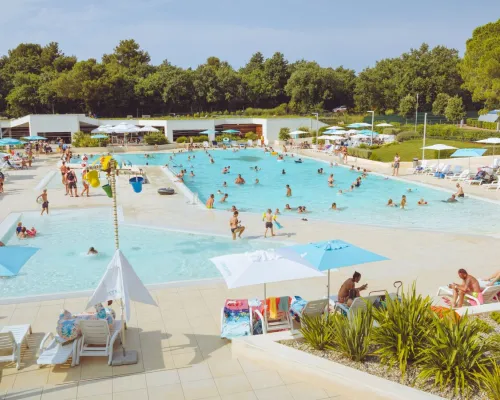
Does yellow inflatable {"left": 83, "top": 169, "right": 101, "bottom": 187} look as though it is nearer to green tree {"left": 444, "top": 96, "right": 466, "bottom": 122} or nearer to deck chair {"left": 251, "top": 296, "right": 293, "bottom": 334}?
deck chair {"left": 251, "top": 296, "right": 293, "bottom": 334}

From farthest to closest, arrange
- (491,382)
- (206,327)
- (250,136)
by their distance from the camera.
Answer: (250,136)
(206,327)
(491,382)

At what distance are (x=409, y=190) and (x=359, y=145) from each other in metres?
16.0

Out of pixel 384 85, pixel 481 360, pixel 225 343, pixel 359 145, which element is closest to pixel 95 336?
pixel 225 343

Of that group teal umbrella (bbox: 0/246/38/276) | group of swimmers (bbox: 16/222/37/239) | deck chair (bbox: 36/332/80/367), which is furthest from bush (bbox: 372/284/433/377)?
group of swimmers (bbox: 16/222/37/239)

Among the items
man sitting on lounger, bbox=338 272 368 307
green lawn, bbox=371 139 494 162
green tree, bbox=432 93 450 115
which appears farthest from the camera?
green tree, bbox=432 93 450 115

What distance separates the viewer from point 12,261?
648cm

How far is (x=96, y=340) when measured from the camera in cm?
636

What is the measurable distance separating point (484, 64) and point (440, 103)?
559 inches

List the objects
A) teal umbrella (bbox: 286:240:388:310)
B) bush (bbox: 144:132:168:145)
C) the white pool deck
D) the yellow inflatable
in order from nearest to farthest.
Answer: the white pool deck, the yellow inflatable, teal umbrella (bbox: 286:240:388:310), bush (bbox: 144:132:168:145)

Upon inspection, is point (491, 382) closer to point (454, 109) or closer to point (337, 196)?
point (337, 196)

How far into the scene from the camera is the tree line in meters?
52.4

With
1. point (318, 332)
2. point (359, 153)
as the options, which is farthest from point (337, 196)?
point (318, 332)

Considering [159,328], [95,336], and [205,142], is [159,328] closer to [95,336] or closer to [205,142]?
[95,336]

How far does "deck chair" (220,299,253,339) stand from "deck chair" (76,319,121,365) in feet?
5.06
